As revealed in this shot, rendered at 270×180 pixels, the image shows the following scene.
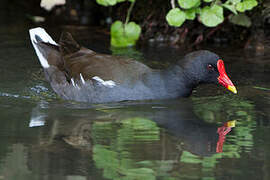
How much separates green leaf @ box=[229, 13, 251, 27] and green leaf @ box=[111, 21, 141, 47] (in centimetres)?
129

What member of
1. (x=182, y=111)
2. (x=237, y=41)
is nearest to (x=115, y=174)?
(x=182, y=111)

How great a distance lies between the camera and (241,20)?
7.29 m

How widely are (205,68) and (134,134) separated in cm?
133

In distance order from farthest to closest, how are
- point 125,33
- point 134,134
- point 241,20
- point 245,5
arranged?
point 125,33 < point 241,20 < point 245,5 < point 134,134

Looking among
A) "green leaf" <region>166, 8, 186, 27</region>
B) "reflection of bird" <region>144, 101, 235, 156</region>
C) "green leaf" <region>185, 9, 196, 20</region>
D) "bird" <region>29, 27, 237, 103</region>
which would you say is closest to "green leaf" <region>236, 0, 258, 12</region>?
"green leaf" <region>185, 9, 196, 20</region>

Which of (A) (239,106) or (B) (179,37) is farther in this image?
(B) (179,37)

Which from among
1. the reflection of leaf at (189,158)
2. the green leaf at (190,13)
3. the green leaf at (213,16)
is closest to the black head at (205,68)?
the green leaf at (213,16)

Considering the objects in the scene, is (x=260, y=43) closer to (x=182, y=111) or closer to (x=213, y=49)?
(x=213, y=49)

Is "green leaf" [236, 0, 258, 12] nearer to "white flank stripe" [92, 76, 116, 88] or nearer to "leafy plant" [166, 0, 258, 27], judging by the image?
"leafy plant" [166, 0, 258, 27]

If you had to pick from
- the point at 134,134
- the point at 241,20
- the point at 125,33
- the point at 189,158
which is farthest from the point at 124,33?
the point at 189,158

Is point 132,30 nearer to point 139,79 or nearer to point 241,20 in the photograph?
point 241,20

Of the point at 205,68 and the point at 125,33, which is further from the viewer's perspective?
the point at 125,33

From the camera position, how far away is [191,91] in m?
5.52

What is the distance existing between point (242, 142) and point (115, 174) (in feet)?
3.91
